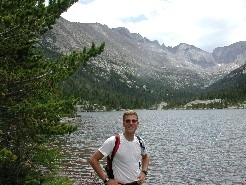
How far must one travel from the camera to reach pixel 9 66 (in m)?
16.1

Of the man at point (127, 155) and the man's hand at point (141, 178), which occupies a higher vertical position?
the man at point (127, 155)

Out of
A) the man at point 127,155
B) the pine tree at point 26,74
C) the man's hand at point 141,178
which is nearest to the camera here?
the man at point 127,155

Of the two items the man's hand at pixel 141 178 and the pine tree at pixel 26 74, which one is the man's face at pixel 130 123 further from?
the pine tree at pixel 26 74

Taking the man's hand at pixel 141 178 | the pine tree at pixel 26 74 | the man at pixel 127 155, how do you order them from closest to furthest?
the man at pixel 127 155 → the man's hand at pixel 141 178 → the pine tree at pixel 26 74

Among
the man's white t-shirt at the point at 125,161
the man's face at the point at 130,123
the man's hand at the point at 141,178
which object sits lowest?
the man's hand at the point at 141,178

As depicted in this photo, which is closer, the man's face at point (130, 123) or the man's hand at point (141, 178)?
the man's face at point (130, 123)

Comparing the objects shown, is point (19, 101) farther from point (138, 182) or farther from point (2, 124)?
point (138, 182)

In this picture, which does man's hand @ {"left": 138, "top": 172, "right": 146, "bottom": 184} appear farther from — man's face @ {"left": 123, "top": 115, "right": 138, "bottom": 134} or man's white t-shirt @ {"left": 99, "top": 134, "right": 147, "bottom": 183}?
man's face @ {"left": 123, "top": 115, "right": 138, "bottom": 134}

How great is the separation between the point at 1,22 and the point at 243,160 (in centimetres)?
3803

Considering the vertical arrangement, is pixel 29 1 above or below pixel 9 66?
above

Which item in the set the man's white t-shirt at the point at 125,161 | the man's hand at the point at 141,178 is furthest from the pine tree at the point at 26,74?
the man's hand at the point at 141,178

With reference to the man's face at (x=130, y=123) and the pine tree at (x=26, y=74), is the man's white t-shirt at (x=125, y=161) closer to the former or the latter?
the man's face at (x=130, y=123)

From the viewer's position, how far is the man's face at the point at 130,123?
26.4 feet

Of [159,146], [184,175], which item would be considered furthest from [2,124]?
[159,146]
